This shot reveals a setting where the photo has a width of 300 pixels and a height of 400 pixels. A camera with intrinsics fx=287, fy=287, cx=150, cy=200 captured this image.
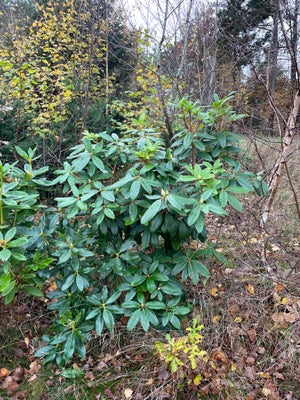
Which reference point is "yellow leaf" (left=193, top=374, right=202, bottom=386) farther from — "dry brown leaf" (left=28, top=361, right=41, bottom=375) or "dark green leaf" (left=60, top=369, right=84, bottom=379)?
"dry brown leaf" (left=28, top=361, right=41, bottom=375)

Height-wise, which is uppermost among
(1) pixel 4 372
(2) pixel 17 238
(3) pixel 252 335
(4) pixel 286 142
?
(4) pixel 286 142

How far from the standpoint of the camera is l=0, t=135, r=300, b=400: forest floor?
174cm

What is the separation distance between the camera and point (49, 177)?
4410 mm

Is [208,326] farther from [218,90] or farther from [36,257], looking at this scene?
[218,90]

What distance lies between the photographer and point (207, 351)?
73.8 inches

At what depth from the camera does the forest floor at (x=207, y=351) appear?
174cm

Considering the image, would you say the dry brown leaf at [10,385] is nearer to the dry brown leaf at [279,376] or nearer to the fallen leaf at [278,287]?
the dry brown leaf at [279,376]

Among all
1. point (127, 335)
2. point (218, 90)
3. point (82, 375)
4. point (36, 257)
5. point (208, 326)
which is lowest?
point (82, 375)

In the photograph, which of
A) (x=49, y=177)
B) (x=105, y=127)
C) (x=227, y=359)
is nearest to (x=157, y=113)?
(x=105, y=127)

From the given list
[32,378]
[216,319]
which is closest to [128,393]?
[32,378]

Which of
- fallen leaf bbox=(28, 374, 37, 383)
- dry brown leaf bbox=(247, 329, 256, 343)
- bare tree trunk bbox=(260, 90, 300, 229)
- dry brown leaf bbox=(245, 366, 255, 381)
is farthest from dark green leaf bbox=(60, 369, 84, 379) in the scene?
bare tree trunk bbox=(260, 90, 300, 229)

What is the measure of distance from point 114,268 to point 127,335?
2.02 ft

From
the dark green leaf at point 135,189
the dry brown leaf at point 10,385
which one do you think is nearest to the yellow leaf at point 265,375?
the dark green leaf at point 135,189

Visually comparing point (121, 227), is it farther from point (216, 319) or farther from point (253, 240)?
point (253, 240)
